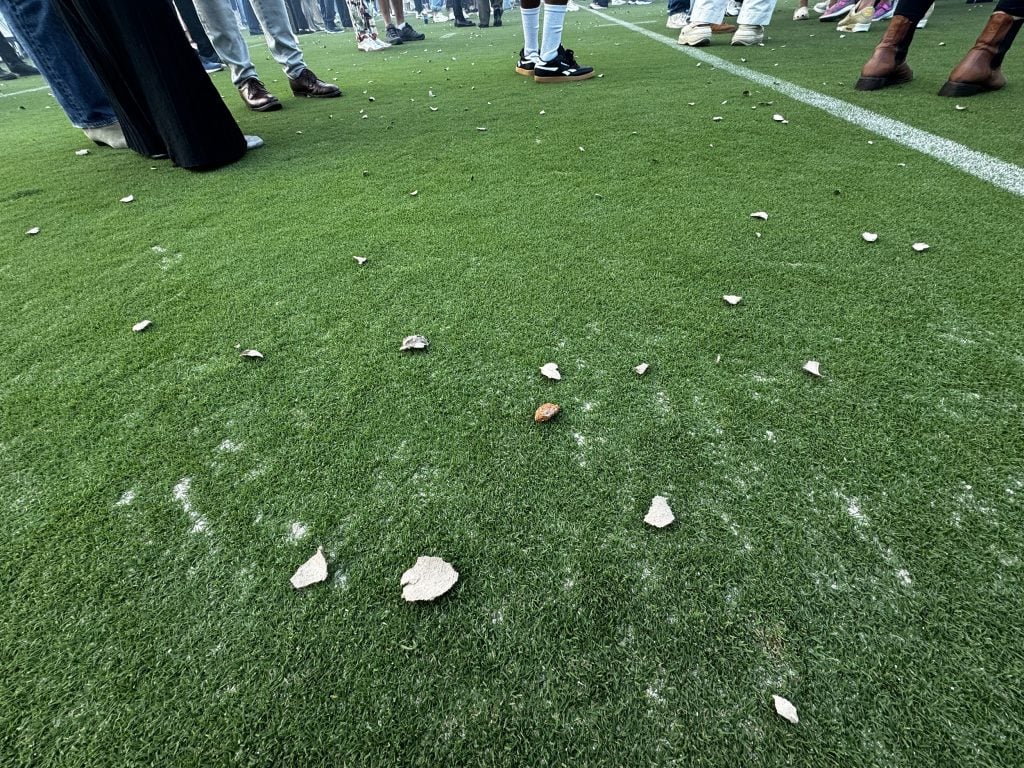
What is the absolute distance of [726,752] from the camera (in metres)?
0.80

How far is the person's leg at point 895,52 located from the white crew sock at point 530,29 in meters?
3.13

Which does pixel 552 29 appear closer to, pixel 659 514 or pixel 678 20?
pixel 678 20

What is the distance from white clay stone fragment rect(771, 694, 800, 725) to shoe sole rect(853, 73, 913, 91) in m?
4.87

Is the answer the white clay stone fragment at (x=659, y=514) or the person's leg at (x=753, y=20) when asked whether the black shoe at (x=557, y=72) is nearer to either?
the person's leg at (x=753, y=20)

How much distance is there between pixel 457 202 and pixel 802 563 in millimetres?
2311

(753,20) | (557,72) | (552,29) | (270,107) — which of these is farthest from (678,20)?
(270,107)

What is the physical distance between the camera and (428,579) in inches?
41.0

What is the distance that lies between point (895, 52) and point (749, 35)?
3.02 metres

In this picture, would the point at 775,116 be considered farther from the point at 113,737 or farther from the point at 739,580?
the point at 113,737

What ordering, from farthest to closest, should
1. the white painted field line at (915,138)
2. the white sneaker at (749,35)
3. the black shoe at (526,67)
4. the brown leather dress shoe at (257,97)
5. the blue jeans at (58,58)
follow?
the white sneaker at (749,35), the black shoe at (526,67), the brown leather dress shoe at (257,97), the blue jeans at (58,58), the white painted field line at (915,138)

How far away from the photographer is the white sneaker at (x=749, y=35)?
20.2 feet

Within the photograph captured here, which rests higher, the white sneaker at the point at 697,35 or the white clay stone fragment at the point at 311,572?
the white clay stone fragment at the point at 311,572

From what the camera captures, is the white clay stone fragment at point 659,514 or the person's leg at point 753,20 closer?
the white clay stone fragment at point 659,514

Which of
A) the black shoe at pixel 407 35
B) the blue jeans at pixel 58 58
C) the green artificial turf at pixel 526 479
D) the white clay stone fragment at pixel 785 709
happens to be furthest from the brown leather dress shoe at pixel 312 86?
the black shoe at pixel 407 35
